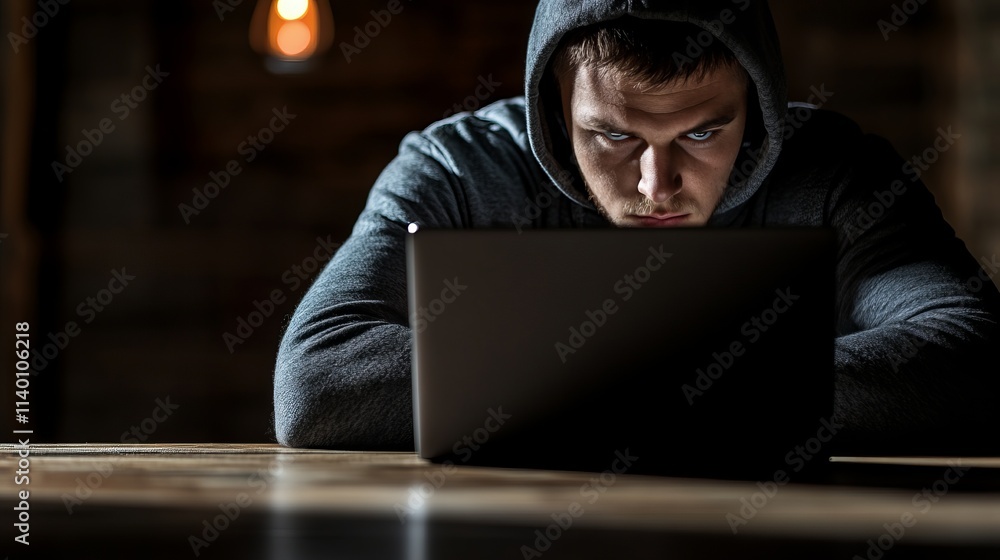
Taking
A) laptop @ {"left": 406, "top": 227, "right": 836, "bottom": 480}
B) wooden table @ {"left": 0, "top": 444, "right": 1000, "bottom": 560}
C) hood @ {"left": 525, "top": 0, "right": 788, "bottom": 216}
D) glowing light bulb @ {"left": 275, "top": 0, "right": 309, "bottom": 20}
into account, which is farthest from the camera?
glowing light bulb @ {"left": 275, "top": 0, "right": 309, "bottom": 20}

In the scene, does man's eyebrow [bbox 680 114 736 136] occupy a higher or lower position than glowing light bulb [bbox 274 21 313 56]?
lower

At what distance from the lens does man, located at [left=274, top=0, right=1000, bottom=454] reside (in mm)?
993

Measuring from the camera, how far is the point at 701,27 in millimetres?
1293

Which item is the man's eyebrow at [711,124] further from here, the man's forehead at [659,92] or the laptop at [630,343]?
the laptop at [630,343]

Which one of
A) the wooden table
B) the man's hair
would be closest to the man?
the man's hair

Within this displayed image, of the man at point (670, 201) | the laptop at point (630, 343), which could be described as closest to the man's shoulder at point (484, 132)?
the man at point (670, 201)

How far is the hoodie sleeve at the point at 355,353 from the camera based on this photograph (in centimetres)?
99

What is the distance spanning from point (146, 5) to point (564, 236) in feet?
8.77

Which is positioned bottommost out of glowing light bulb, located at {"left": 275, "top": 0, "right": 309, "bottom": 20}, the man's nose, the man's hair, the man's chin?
the man's chin

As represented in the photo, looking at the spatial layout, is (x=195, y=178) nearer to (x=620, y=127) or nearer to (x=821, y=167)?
(x=620, y=127)

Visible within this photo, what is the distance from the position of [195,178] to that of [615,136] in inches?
77.6

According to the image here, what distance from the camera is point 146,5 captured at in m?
3.05

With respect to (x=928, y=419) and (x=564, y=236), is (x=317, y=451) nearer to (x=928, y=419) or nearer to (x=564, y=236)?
(x=564, y=236)

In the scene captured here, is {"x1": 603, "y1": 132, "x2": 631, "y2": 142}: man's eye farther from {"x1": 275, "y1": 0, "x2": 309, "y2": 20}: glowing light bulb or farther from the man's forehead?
{"x1": 275, "y1": 0, "x2": 309, "y2": 20}: glowing light bulb
